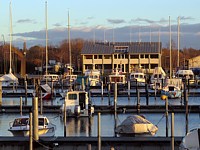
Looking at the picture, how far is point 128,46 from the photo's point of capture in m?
101

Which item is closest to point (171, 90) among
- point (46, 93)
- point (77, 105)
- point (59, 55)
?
point (46, 93)

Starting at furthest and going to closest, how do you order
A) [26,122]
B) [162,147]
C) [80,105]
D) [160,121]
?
[80,105]
[160,121]
[26,122]
[162,147]

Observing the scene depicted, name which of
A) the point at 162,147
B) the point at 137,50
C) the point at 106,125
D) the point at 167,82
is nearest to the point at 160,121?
the point at 106,125

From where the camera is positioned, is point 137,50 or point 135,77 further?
point 137,50

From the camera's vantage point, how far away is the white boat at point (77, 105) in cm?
4138

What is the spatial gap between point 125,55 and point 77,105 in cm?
5876

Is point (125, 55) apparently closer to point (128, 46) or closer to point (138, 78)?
point (128, 46)

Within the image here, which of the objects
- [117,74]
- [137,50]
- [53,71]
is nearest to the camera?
[117,74]

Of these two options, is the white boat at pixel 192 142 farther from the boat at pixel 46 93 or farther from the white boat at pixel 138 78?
the white boat at pixel 138 78

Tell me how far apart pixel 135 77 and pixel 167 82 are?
15673 millimetres

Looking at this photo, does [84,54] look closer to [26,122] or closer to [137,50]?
[137,50]

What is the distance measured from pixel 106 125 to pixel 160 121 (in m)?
4.02

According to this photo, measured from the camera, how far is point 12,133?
31109mm

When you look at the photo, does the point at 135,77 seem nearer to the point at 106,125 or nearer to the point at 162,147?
the point at 106,125
